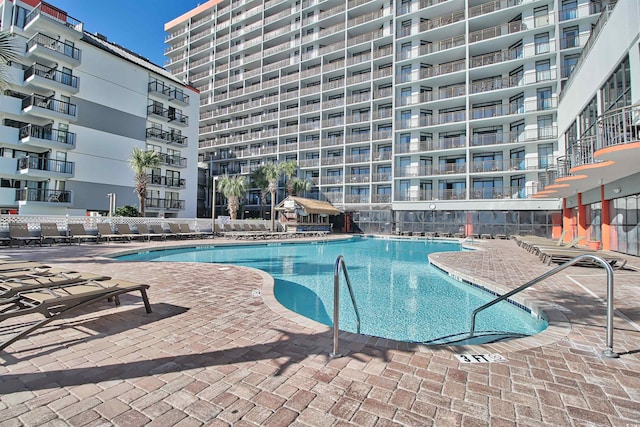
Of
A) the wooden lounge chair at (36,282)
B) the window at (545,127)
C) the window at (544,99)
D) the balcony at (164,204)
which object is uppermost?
the window at (544,99)

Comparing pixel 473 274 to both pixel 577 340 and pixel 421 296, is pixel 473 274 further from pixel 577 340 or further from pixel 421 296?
pixel 577 340

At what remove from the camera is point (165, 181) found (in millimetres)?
28656

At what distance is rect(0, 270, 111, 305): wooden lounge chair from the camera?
134 inches

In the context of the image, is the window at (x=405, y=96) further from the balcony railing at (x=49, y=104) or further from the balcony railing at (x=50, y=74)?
the balcony railing at (x=49, y=104)

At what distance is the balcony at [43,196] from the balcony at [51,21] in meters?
11.4

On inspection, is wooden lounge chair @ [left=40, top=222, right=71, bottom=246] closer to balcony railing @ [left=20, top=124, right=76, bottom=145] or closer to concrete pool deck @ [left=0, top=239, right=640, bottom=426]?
balcony railing @ [left=20, top=124, right=76, bottom=145]

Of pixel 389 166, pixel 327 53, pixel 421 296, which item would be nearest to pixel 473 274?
pixel 421 296

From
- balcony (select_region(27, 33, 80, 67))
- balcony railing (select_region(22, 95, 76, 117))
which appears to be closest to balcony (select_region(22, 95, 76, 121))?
balcony railing (select_region(22, 95, 76, 117))

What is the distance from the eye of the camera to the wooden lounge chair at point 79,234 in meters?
15.0

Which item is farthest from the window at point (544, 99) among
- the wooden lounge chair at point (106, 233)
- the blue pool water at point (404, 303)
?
the wooden lounge chair at point (106, 233)

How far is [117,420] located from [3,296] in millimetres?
2514

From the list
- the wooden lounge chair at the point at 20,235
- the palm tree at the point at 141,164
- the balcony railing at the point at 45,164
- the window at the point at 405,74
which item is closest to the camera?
the wooden lounge chair at the point at 20,235

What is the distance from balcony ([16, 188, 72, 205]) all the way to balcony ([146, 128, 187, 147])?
28.3 feet

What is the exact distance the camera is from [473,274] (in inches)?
317
